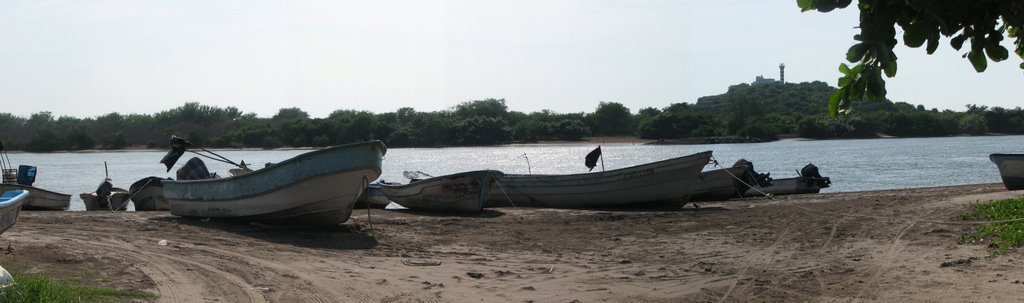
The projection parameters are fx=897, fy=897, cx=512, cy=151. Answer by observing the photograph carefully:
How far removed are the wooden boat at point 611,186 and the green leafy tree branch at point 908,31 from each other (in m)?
14.9

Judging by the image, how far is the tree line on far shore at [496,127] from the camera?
89.1m

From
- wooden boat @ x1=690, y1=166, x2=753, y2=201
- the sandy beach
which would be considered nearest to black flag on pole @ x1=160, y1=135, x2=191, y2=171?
the sandy beach

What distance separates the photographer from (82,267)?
904 cm

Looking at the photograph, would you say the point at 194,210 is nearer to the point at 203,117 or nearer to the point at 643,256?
the point at 643,256

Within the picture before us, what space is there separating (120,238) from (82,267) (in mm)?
2970

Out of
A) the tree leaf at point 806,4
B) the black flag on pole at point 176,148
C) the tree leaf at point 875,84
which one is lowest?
the black flag on pole at point 176,148

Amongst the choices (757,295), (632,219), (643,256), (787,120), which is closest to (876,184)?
(632,219)

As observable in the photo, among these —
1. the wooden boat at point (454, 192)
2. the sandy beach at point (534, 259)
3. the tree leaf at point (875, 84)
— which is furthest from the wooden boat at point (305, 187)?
the tree leaf at point (875, 84)

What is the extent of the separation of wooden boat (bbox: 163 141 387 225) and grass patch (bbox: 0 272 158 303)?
239 inches

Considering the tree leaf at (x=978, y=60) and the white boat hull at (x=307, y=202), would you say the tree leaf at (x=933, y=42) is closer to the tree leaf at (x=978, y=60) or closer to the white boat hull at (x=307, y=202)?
the tree leaf at (x=978, y=60)

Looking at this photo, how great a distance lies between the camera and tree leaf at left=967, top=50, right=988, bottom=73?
14.9 ft

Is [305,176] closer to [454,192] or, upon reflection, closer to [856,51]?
[454,192]

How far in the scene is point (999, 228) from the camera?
1087 centimetres

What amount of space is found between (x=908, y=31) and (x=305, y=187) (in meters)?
11.1
